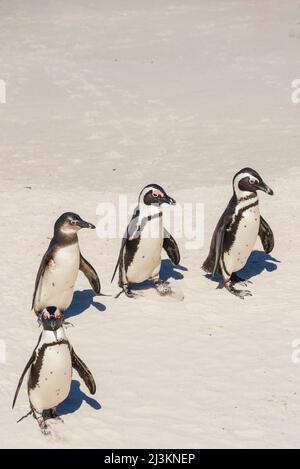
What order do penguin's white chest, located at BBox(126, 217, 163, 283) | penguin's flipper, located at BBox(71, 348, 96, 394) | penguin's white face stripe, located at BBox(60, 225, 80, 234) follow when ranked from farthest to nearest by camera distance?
penguin's white chest, located at BBox(126, 217, 163, 283)
penguin's white face stripe, located at BBox(60, 225, 80, 234)
penguin's flipper, located at BBox(71, 348, 96, 394)

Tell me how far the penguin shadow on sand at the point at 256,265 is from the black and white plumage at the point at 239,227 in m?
0.36

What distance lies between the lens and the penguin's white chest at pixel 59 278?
8.84 meters

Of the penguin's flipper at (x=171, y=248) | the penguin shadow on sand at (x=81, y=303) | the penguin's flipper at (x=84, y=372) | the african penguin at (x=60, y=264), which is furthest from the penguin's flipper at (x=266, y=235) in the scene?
the penguin's flipper at (x=84, y=372)

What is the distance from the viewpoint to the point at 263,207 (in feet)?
38.9

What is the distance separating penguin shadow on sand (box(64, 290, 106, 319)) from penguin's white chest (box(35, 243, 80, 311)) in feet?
1.10

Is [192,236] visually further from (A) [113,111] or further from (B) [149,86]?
(B) [149,86]

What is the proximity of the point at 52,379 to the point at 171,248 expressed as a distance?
3253 mm

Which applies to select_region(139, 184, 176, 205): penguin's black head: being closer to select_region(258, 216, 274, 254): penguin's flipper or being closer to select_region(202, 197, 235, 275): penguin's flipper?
select_region(202, 197, 235, 275): penguin's flipper

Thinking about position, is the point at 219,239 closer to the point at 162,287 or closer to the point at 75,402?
the point at 162,287

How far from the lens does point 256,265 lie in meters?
10.5

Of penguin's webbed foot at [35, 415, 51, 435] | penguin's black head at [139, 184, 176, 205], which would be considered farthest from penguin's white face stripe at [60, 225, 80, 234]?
penguin's webbed foot at [35, 415, 51, 435]

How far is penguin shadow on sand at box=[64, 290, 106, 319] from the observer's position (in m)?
9.34

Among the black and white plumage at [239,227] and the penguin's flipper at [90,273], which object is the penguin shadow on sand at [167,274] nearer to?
the black and white plumage at [239,227]

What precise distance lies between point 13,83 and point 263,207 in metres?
8.32
